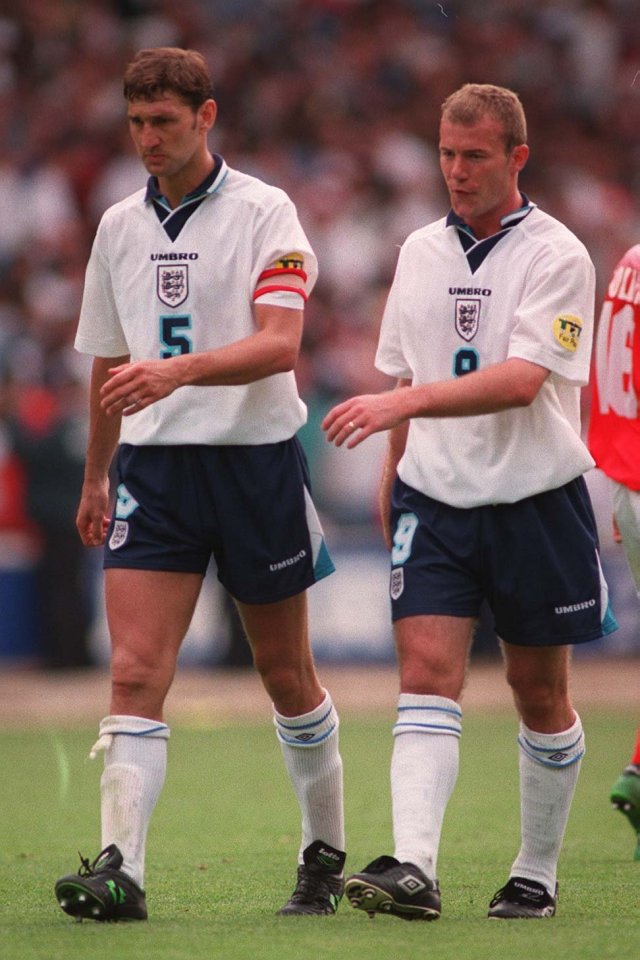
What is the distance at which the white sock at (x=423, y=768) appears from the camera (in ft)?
15.7

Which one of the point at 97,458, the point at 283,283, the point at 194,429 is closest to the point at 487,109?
the point at 283,283

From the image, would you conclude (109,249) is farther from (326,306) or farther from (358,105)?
(358,105)

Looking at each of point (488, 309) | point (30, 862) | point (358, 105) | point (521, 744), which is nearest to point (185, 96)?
point (488, 309)

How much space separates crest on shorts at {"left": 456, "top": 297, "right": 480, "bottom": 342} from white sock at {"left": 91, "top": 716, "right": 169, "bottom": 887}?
1401mm

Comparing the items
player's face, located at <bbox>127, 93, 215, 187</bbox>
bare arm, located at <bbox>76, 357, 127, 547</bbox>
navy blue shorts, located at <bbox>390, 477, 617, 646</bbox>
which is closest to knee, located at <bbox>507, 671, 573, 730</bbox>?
navy blue shorts, located at <bbox>390, 477, 617, 646</bbox>

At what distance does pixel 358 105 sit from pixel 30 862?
11.8 metres

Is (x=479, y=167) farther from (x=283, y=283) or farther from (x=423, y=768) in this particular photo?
(x=423, y=768)

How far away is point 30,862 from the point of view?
6.43 meters

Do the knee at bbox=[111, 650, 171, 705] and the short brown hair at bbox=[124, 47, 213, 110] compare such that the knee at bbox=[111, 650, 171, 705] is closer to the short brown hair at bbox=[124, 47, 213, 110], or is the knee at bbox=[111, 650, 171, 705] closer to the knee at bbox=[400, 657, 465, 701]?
the knee at bbox=[400, 657, 465, 701]

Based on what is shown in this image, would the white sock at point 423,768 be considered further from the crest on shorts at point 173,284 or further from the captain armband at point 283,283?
the crest on shorts at point 173,284

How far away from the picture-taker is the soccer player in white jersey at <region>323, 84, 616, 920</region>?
16.2 feet

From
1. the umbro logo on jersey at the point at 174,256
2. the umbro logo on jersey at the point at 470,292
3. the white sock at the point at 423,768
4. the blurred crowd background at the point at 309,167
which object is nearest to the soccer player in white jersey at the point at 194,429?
the umbro logo on jersey at the point at 174,256

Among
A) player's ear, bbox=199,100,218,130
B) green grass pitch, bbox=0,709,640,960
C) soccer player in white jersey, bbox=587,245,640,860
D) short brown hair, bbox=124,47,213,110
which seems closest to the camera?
green grass pitch, bbox=0,709,640,960

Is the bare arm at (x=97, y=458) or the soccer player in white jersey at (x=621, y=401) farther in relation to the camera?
the soccer player in white jersey at (x=621, y=401)
